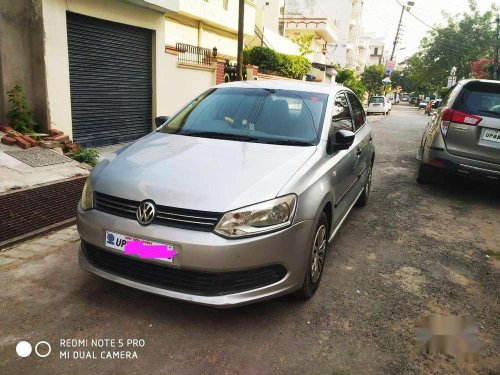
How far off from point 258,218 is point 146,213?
712 mm

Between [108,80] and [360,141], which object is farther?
[108,80]

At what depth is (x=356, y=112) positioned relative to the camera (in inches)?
198

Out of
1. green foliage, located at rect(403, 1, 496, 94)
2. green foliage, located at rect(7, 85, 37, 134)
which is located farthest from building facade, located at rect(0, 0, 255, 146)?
green foliage, located at rect(403, 1, 496, 94)

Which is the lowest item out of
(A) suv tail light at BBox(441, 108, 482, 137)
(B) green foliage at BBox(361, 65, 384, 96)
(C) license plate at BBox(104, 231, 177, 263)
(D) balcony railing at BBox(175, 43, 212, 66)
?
(C) license plate at BBox(104, 231, 177, 263)

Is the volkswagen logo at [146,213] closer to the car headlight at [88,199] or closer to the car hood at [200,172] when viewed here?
the car hood at [200,172]

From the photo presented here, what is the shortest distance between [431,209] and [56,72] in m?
6.46

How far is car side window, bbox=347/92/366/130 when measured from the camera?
483cm

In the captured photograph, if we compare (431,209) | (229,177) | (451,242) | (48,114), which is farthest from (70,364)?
(48,114)

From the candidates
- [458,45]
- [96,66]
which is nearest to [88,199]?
[96,66]

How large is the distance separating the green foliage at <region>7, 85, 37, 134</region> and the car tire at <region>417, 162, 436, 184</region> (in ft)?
21.5

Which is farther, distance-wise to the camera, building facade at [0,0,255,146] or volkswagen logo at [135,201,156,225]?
building facade at [0,0,255,146]

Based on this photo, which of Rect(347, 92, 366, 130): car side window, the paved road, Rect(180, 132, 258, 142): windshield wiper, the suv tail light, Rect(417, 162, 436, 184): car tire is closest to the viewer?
the paved road

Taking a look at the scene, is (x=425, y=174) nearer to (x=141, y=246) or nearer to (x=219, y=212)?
(x=219, y=212)

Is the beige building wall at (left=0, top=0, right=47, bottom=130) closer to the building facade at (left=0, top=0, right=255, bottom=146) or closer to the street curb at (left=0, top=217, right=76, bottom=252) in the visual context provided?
the building facade at (left=0, top=0, right=255, bottom=146)
